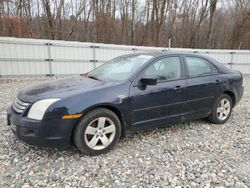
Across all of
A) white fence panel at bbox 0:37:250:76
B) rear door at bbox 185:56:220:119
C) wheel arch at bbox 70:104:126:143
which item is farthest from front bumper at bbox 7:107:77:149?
white fence panel at bbox 0:37:250:76

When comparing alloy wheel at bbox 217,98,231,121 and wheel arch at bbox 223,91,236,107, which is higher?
wheel arch at bbox 223,91,236,107

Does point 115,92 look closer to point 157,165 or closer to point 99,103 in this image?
point 99,103

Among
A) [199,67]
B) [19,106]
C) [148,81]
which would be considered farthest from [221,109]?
[19,106]

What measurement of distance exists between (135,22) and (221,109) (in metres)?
14.9

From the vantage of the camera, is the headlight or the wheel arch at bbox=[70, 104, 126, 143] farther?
the wheel arch at bbox=[70, 104, 126, 143]

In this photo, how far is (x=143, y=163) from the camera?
2746 millimetres

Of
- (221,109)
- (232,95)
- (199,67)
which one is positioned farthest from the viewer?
(232,95)

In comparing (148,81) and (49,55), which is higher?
(49,55)

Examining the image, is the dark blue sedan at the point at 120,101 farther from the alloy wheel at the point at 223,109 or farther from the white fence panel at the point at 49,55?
the white fence panel at the point at 49,55

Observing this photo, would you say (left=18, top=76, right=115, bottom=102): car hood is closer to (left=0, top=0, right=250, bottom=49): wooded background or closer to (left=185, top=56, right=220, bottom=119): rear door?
(left=185, top=56, right=220, bottom=119): rear door

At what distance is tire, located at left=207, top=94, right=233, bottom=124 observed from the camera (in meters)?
4.08

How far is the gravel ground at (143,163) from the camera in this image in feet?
7.82

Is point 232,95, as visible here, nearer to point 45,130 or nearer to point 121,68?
point 121,68

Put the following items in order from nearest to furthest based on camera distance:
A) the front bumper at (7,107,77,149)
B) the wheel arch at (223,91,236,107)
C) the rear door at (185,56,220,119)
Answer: the front bumper at (7,107,77,149) < the rear door at (185,56,220,119) < the wheel arch at (223,91,236,107)
